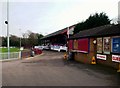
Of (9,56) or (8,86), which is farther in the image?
(9,56)

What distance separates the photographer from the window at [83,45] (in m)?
24.4

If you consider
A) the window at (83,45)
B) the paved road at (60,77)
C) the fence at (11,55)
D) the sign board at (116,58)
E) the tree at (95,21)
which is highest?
the tree at (95,21)

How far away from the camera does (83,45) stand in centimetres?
2575

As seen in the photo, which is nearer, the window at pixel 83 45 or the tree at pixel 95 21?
the window at pixel 83 45

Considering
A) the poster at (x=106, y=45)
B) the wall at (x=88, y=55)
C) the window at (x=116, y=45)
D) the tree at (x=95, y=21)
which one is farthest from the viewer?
the tree at (x=95, y=21)

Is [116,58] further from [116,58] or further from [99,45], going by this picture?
[99,45]

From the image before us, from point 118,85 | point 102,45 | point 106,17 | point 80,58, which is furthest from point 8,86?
point 106,17

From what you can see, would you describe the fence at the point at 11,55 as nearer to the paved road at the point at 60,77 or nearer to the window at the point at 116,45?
the paved road at the point at 60,77

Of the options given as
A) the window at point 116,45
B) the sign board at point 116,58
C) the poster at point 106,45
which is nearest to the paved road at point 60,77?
the sign board at point 116,58

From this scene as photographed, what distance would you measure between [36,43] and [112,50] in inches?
3264

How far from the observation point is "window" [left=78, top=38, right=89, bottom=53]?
24422mm

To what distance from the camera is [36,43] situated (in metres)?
101

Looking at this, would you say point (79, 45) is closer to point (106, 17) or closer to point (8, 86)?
point (8, 86)

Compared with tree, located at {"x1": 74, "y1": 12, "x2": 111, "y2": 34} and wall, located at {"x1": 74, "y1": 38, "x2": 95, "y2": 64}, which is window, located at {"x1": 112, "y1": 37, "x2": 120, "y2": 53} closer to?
wall, located at {"x1": 74, "y1": 38, "x2": 95, "y2": 64}
